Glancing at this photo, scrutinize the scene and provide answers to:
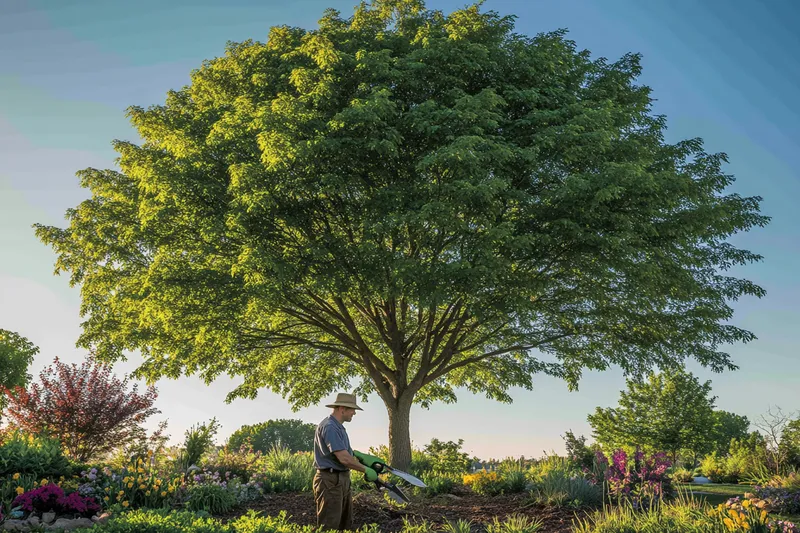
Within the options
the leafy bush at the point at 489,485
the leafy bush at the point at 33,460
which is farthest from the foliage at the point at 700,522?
the leafy bush at the point at 33,460

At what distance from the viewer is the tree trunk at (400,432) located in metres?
17.5

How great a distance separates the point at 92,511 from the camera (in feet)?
33.5

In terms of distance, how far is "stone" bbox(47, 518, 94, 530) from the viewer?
30.1 feet

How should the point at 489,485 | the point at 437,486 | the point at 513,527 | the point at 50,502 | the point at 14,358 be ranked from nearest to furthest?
the point at 513,527 < the point at 50,502 < the point at 437,486 < the point at 489,485 < the point at 14,358

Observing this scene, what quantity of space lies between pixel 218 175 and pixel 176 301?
10.5 ft

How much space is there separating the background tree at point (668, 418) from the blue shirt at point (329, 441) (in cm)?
3202

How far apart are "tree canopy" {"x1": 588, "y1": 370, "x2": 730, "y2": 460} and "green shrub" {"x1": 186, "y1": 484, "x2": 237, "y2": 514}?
29866 millimetres

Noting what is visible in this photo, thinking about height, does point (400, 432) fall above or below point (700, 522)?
above

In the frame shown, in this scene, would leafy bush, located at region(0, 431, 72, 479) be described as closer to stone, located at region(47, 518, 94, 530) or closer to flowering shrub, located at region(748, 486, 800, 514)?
stone, located at region(47, 518, 94, 530)

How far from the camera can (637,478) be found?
39.6 ft

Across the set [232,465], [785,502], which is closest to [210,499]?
[232,465]

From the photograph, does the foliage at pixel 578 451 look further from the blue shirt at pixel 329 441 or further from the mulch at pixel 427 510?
the blue shirt at pixel 329 441

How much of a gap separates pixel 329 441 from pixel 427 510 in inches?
180

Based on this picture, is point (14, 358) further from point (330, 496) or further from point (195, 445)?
point (330, 496)
